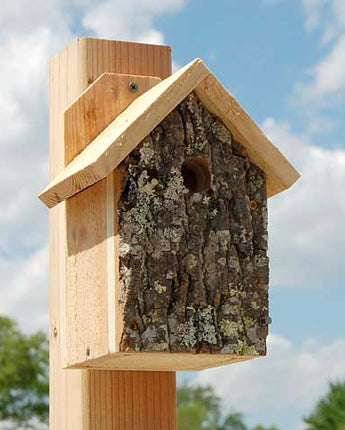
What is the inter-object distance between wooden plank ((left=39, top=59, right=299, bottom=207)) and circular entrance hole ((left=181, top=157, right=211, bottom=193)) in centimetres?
17

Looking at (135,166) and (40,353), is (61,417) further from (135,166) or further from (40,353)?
(40,353)

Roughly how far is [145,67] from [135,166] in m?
0.60

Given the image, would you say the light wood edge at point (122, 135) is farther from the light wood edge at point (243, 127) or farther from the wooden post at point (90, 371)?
the wooden post at point (90, 371)

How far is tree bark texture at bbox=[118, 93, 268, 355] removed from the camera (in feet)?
9.58

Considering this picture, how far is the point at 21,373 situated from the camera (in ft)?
106

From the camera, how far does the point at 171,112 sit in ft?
10.3

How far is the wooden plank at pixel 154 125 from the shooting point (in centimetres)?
300

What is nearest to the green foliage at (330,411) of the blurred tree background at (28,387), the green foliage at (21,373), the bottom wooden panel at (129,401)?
the blurred tree background at (28,387)

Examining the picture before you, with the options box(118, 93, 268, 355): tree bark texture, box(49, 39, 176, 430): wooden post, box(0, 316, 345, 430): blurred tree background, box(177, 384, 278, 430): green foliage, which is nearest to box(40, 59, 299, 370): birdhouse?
box(118, 93, 268, 355): tree bark texture

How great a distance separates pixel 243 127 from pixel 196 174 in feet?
0.69

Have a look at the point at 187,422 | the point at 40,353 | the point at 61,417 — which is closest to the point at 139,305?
the point at 61,417

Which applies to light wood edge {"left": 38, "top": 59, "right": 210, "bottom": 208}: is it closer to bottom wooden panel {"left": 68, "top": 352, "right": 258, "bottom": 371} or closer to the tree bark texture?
the tree bark texture

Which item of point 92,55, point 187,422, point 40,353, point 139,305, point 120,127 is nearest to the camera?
A: point 139,305

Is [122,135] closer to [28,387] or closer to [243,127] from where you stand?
[243,127]
